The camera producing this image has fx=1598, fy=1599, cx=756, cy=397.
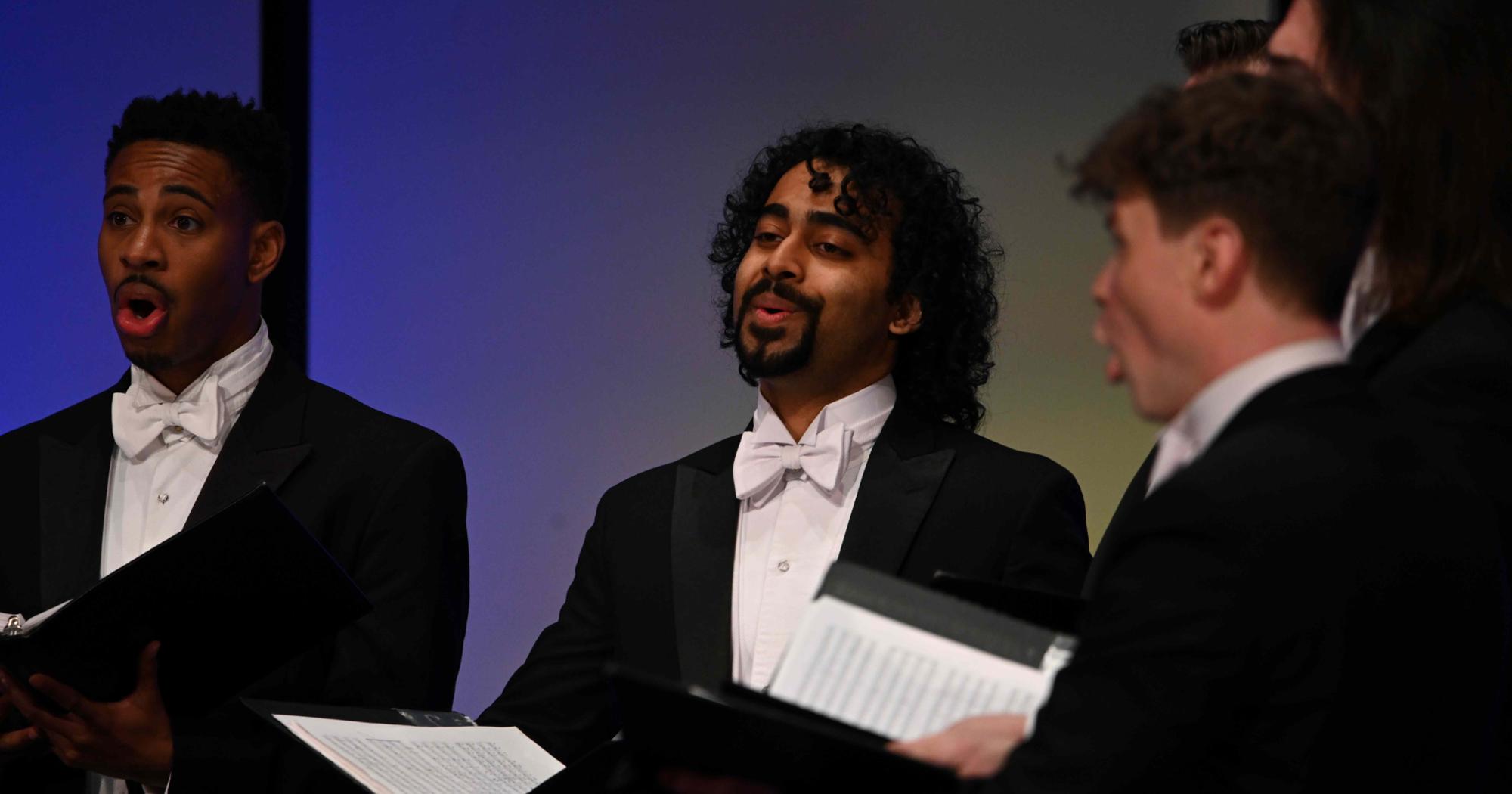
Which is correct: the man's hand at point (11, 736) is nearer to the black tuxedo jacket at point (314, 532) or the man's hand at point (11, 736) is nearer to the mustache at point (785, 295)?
the black tuxedo jacket at point (314, 532)

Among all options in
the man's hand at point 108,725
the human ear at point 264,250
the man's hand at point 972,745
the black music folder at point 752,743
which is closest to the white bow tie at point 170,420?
the human ear at point 264,250

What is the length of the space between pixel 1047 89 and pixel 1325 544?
8.67 feet

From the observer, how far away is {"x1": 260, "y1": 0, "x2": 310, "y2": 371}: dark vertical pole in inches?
159

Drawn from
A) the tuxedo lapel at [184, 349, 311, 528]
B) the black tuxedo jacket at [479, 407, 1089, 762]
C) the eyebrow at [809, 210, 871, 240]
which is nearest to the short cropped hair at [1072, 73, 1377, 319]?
the black tuxedo jacket at [479, 407, 1089, 762]

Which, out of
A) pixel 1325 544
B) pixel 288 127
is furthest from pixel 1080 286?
pixel 1325 544

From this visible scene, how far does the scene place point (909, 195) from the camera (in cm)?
297

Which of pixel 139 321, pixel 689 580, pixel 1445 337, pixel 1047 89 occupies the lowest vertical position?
pixel 689 580

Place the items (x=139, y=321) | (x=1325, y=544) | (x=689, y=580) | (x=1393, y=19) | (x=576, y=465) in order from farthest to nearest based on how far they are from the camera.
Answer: (x=576, y=465) → (x=139, y=321) → (x=689, y=580) → (x=1393, y=19) → (x=1325, y=544)

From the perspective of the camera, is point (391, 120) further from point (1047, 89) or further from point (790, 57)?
point (1047, 89)

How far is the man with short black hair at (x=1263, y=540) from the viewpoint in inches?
48.5

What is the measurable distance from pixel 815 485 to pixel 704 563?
232 mm

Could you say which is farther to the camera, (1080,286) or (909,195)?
(1080,286)

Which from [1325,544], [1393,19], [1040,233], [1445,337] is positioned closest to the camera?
[1325,544]

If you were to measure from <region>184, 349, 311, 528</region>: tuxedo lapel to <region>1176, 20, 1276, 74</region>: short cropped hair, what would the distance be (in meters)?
1.72
